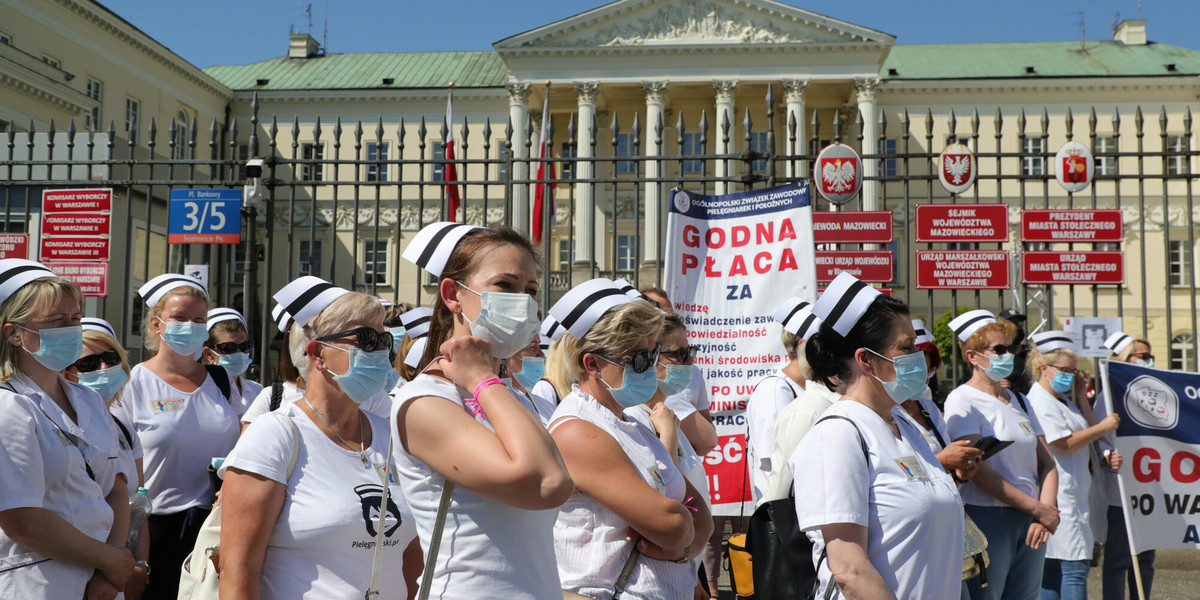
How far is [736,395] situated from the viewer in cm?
664

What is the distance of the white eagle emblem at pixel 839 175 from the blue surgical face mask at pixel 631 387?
6044 millimetres

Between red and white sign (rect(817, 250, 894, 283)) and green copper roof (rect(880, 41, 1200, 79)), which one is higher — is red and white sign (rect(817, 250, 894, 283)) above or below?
below

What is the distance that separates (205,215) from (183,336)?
476 cm

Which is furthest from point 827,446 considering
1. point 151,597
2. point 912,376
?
point 151,597

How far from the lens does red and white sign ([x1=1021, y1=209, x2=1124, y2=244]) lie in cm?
920

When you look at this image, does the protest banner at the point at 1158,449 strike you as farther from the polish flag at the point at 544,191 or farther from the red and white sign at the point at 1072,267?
the polish flag at the point at 544,191

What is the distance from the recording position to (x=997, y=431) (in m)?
5.39

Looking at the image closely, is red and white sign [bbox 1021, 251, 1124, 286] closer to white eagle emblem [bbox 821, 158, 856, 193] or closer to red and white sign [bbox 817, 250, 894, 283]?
red and white sign [bbox 817, 250, 894, 283]

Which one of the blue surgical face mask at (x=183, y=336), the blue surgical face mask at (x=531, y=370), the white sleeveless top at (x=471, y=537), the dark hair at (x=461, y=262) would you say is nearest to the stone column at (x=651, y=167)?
the blue surgical face mask at (x=531, y=370)

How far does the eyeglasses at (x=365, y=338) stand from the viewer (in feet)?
10.1

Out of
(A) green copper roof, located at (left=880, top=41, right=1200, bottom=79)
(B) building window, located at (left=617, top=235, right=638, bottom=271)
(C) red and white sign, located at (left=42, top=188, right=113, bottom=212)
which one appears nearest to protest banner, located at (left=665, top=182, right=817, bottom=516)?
(C) red and white sign, located at (left=42, top=188, right=113, bottom=212)

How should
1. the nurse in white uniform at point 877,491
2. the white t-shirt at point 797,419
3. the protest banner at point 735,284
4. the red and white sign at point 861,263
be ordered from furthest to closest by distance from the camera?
the red and white sign at point 861,263 → the protest banner at point 735,284 → the white t-shirt at point 797,419 → the nurse in white uniform at point 877,491

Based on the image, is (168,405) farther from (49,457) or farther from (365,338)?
(365,338)

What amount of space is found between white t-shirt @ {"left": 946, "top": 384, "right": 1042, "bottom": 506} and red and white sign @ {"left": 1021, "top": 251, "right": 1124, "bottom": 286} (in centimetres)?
421
